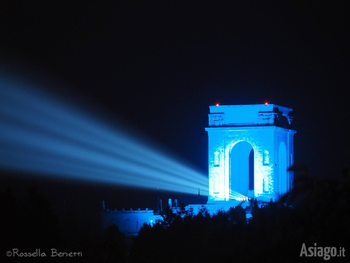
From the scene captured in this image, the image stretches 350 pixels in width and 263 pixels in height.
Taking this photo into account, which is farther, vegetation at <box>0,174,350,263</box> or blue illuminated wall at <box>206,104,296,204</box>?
blue illuminated wall at <box>206,104,296,204</box>

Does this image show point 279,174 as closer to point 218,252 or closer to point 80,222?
point 80,222

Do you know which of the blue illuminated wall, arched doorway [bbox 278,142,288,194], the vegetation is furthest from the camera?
arched doorway [bbox 278,142,288,194]

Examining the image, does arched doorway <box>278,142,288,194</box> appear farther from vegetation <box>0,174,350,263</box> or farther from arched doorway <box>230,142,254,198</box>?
vegetation <box>0,174,350,263</box>

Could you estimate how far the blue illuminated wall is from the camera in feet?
141

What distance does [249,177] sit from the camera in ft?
155

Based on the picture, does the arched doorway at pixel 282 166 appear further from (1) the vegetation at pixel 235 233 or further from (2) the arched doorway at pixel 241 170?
(1) the vegetation at pixel 235 233

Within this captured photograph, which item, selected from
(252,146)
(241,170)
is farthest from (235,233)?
(241,170)

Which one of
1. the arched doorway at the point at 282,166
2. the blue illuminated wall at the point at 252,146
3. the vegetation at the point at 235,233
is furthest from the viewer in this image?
the arched doorway at the point at 282,166

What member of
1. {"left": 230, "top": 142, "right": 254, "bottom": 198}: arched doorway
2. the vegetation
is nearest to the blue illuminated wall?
{"left": 230, "top": 142, "right": 254, "bottom": 198}: arched doorway

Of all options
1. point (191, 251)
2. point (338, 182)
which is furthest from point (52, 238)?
point (338, 182)

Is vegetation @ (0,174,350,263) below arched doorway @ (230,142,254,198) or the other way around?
below

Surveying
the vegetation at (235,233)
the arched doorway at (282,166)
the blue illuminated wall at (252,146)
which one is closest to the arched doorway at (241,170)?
the blue illuminated wall at (252,146)

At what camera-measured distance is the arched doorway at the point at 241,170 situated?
4450 centimetres

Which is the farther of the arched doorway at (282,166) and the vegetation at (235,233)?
the arched doorway at (282,166)
